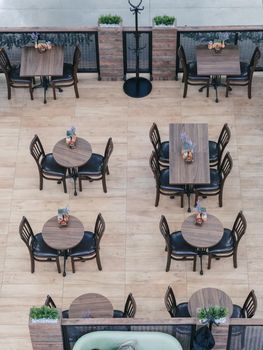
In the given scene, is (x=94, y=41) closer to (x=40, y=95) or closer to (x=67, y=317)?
(x=40, y=95)

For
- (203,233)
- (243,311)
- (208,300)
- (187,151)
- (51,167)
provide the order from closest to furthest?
1. (208,300)
2. (243,311)
3. (203,233)
4. (187,151)
5. (51,167)

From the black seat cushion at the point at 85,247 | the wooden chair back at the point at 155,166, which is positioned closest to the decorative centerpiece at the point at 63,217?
the black seat cushion at the point at 85,247

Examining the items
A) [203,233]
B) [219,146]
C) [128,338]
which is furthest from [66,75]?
[128,338]

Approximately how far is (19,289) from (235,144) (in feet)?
14.7

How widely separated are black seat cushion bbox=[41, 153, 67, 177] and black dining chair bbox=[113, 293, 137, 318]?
8.61 feet

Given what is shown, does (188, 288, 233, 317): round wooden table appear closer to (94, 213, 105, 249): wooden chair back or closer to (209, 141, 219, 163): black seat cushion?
(94, 213, 105, 249): wooden chair back

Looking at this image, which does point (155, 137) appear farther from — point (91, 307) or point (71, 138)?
point (91, 307)

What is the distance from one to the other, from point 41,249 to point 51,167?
1.57 m

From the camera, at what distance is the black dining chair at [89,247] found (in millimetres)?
11750

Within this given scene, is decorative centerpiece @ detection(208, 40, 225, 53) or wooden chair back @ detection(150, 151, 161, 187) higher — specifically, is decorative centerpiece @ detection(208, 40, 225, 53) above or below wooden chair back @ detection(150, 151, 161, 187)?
above

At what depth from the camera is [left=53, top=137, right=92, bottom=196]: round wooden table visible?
1260 centimetres

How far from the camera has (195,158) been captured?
41.0 ft

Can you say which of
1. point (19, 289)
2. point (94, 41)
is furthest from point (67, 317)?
point (94, 41)

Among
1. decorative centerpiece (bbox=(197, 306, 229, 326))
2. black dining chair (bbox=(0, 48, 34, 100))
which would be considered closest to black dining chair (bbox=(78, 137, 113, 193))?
black dining chair (bbox=(0, 48, 34, 100))
